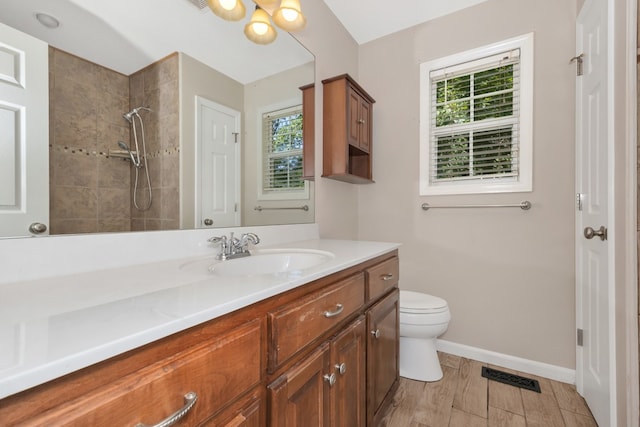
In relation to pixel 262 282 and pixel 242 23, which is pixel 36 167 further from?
pixel 242 23

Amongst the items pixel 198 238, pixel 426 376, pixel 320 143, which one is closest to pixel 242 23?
pixel 320 143

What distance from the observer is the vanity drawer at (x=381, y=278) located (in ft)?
3.98

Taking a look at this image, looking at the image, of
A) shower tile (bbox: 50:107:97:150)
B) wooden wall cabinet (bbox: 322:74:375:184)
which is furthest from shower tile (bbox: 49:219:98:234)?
wooden wall cabinet (bbox: 322:74:375:184)

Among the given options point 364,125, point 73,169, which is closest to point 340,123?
point 364,125

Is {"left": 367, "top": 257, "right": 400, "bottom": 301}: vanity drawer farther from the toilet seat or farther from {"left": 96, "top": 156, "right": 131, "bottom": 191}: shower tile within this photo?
{"left": 96, "top": 156, "right": 131, "bottom": 191}: shower tile

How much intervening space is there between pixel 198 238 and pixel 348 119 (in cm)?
125

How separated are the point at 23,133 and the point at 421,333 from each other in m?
1.90

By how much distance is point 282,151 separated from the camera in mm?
1622

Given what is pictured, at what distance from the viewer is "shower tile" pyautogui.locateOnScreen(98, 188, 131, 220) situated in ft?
2.91

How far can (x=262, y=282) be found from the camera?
28.0 inches

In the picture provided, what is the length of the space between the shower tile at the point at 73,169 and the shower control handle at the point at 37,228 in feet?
0.38

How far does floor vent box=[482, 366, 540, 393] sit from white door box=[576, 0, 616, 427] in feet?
0.73

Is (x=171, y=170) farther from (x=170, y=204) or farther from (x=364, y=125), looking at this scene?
(x=364, y=125)

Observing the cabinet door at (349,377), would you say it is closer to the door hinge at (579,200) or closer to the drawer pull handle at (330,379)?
the drawer pull handle at (330,379)
